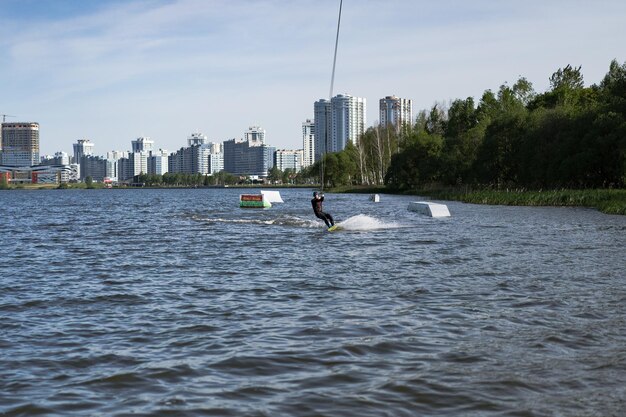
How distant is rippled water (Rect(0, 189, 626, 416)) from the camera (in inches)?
328

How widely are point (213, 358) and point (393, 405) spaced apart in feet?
11.0

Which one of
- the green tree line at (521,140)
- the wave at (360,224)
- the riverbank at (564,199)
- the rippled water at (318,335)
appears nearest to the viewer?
the rippled water at (318,335)

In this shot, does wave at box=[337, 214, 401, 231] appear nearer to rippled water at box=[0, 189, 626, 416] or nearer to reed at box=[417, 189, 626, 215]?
rippled water at box=[0, 189, 626, 416]

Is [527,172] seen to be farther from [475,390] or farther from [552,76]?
[475,390]

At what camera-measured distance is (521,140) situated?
91.1 meters

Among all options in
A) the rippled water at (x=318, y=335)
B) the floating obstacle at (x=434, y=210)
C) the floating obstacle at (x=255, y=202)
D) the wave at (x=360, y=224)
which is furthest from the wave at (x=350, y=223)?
the floating obstacle at (x=255, y=202)

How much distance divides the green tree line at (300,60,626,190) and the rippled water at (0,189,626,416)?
1859 centimetres

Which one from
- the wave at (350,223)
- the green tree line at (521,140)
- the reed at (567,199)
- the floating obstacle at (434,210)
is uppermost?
the green tree line at (521,140)

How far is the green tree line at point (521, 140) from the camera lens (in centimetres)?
7256

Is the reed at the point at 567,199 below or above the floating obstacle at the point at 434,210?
above

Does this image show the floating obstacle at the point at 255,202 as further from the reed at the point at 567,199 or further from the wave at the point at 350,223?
the reed at the point at 567,199

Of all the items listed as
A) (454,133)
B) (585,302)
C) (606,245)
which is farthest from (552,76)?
(585,302)

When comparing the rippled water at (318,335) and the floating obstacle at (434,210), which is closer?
the rippled water at (318,335)

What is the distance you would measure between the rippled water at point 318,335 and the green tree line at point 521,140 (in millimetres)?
18585
